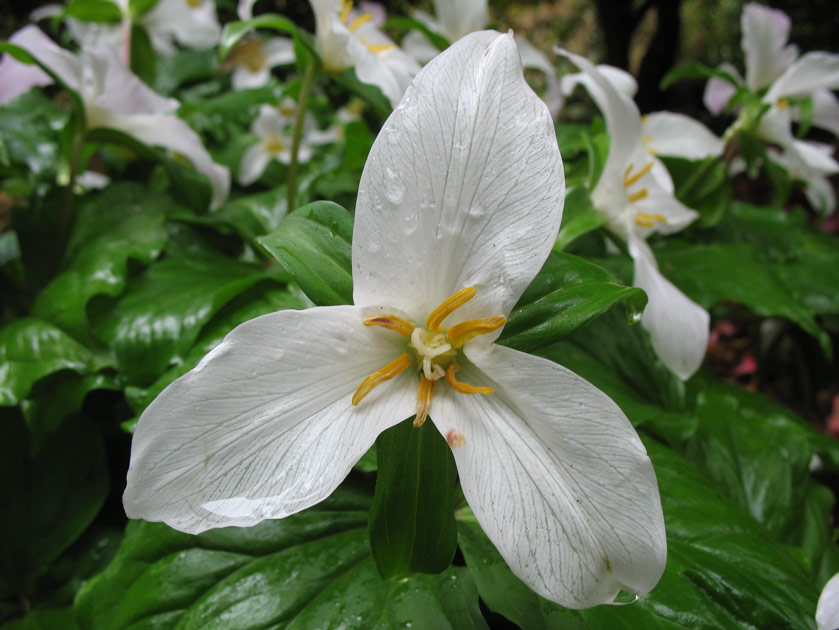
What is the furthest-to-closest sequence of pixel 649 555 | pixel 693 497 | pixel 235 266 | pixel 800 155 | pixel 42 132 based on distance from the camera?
pixel 42 132 < pixel 800 155 < pixel 235 266 < pixel 693 497 < pixel 649 555

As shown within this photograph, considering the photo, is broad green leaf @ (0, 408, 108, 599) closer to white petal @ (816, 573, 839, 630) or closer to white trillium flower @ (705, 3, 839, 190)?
white petal @ (816, 573, 839, 630)

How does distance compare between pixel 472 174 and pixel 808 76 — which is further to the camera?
pixel 808 76

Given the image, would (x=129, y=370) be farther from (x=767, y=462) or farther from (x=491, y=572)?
(x=767, y=462)

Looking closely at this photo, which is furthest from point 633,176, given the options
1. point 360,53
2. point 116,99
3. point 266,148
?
point 266,148

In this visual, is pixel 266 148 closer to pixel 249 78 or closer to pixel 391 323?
pixel 249 78

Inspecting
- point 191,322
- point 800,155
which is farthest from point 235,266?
point 800,155

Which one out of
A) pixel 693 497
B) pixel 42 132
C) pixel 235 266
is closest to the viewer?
pixel 693 497

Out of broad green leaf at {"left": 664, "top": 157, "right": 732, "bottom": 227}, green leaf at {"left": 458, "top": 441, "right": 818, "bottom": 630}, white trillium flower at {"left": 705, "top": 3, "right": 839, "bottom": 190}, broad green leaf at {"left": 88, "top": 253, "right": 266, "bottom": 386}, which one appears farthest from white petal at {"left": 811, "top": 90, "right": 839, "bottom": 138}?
broad green leaf at {"left": 88, "top": 253, "right": 266, "bottom": 386}
